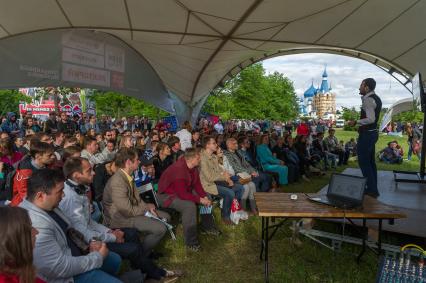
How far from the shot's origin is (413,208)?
4758mm

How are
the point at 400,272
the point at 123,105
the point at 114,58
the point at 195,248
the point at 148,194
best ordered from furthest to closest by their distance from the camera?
the point at 123,105, the point at 114,58, the point at 148,194, the point at 195,248, the point at 400,272

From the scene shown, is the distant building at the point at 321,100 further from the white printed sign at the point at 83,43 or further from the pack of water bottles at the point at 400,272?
the pack of water bottles at the point at 400,272

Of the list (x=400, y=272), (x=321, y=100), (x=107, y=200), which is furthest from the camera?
(x=321, y=100)

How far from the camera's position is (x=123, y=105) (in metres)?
34.6

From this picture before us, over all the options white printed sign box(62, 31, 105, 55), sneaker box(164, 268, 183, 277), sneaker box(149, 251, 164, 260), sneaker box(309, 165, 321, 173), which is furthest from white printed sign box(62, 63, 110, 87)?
sneaker box(309, 165, 321, 173)

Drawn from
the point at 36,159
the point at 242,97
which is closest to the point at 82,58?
the point at 36,159

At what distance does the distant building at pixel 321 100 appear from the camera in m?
134

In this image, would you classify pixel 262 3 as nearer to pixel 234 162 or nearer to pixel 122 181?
pixel 234 162

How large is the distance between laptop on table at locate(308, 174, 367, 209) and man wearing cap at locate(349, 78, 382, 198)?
1525mm

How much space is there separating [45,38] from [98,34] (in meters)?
1.57

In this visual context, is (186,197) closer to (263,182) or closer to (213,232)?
(213,232)

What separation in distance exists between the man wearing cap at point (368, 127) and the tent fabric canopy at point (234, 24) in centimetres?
250

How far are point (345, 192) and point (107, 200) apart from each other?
2.74m

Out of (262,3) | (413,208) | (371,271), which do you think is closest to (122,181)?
(371,271)
